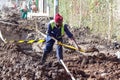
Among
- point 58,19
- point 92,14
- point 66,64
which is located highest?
point 58,19

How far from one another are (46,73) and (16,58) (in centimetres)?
281

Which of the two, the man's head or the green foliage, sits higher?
the man's head

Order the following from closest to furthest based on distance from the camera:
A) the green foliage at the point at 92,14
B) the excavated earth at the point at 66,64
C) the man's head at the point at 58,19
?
1. the excavated earth at the point at 66,64
2. the man's head at the point at 58,19
3. the green foliage at the point at 92,14

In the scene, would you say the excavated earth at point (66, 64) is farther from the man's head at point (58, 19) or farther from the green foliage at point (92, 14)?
the man's head at point (58, 19)

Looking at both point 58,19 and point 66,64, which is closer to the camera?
point 58,19

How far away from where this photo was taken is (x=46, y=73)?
9.86 meters

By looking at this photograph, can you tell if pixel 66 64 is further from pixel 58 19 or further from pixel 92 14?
pixel 92 14

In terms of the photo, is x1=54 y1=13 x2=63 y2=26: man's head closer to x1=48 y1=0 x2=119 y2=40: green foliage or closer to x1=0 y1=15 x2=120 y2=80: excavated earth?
x1=0 y1=15 x2=120 y2=80: excavated earth

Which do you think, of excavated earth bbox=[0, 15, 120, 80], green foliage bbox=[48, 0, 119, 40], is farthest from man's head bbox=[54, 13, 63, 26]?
green foliage bbox=[48, 0, 119, 40]

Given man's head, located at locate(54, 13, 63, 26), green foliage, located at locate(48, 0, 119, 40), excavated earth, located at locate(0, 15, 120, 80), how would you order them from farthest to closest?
green foliage, located at locate(48, 0, 119, 40) → man's head, located at locate(54, 13, 63, 26) → excavated earth, located at locate(0, 15, 120, 80)

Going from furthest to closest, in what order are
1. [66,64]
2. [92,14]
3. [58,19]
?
[92,14]
[66,64]
[58,19]

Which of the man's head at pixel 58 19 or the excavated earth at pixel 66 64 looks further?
the man's head at pixel 58 19

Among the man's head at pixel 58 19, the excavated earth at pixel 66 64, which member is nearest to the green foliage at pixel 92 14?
the excavated earth at pixel 66 64

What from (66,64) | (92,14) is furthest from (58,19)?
(92,14)
